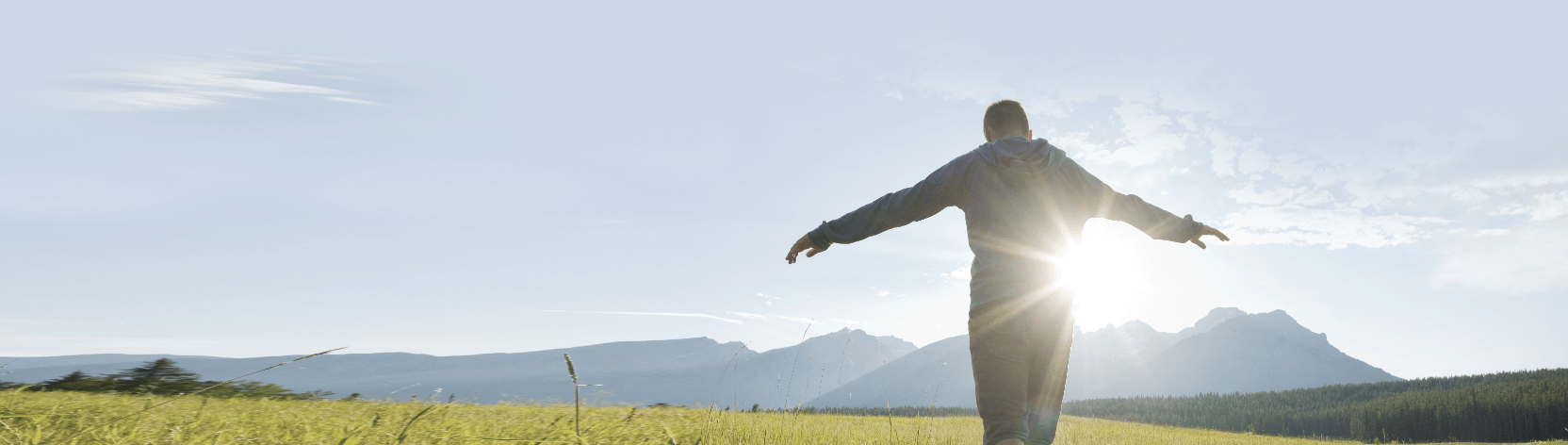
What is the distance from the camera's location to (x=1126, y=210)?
3.68 meters

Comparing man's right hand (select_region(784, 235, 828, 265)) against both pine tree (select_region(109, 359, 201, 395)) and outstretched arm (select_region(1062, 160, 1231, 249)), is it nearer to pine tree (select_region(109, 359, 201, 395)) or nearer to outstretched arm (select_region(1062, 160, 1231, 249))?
outstretched arm (select_region(1062, 160, 1231, 249))

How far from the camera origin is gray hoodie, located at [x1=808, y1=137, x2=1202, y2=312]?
3.00 metres

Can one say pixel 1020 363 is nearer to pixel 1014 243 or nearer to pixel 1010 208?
pixel 1014 243

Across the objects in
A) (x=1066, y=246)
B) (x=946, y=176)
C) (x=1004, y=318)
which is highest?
(x=946, y=176)

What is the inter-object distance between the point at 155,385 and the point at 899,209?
3695mm

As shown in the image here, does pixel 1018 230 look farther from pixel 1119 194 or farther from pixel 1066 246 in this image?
pixel 1119 194

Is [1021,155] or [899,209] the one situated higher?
[1021,155]

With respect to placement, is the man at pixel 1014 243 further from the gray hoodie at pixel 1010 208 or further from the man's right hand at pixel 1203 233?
the man's right hand at pixel 1203 233

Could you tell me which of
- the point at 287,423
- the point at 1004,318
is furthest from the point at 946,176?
the point at 287,423

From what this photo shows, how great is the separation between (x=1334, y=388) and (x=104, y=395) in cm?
11336

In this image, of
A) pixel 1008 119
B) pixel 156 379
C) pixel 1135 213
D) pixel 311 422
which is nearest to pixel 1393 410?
pixel 1135 213

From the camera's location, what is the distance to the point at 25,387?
3.50 m

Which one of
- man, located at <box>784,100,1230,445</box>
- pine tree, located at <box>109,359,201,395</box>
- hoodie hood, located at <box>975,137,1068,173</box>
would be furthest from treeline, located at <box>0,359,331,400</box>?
hoodie hood, located at <box>975,137,1068,173</box>

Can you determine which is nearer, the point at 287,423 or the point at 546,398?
the point at 287,423
